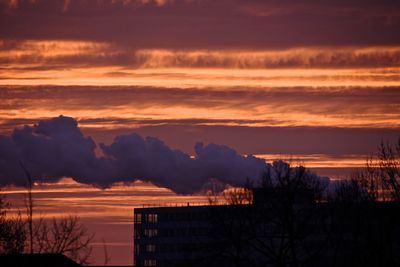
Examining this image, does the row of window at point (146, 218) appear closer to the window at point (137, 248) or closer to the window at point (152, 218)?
the window at point (152, 218)

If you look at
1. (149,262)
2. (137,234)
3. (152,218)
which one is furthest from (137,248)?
(152,218)

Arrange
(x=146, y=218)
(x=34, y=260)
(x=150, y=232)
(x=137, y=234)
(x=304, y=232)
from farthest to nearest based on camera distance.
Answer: (x=137, y=234), (x=146, y=218), (x=150, y=232), (x=304, y=232), (x=34, y=260)

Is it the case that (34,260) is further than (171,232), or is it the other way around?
(171,232)

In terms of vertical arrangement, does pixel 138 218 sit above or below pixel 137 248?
above

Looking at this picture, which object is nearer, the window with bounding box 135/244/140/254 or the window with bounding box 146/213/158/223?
the window with bounding box 146/213/158/223

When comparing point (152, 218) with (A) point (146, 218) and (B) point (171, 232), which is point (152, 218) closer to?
(A) point (146, 218)

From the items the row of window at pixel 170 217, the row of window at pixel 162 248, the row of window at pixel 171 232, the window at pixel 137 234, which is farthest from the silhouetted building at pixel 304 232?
the window at pixel 137 234

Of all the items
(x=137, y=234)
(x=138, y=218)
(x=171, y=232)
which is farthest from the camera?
(x=137, y=234)

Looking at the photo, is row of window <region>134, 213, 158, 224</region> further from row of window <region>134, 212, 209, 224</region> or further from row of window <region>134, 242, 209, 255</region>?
row of window <region>134, 242, 209, 255</region>

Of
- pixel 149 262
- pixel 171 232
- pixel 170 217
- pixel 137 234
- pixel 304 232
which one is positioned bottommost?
pixel 304 232

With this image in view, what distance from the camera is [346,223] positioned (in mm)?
78000

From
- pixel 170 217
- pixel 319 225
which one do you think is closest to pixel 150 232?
pixel 170 217

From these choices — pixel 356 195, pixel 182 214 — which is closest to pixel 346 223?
pixel 356 195

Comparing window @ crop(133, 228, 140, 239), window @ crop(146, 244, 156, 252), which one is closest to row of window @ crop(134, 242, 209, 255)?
window @ crop(146, 244, 156, 252)
